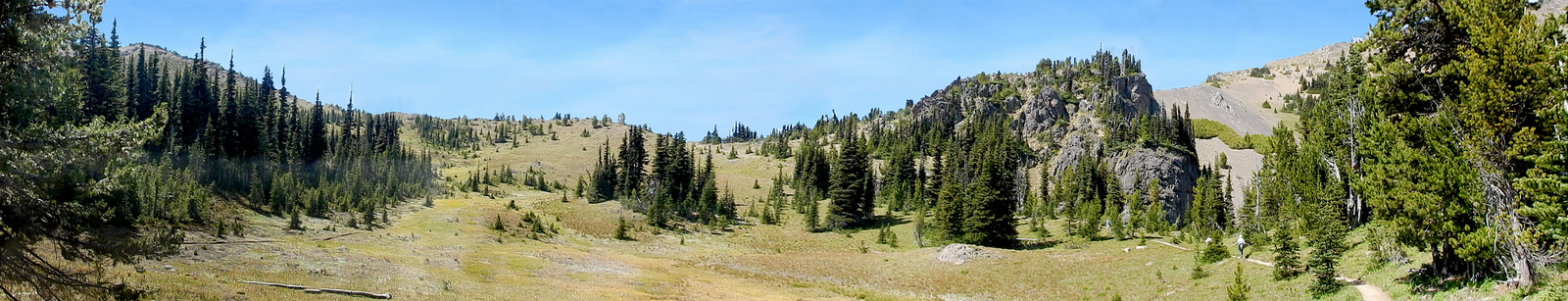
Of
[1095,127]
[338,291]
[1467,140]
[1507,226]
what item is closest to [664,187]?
[338,291]

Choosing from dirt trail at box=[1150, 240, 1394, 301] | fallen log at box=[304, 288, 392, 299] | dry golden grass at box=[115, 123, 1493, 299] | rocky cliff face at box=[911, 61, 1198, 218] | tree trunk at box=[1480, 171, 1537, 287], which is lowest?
dry golden grass at box=[115, 123, 1493, 299]

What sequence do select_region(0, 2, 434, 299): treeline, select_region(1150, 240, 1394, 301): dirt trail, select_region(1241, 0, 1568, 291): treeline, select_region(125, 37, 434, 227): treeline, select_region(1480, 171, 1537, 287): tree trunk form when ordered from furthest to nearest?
1. select_region(125, 37, 434, 227): treeline
2. select_region(1150, 240, 1394, 301): dirt trail
3. select_region(1480, 171, 1537, 287): tree trunk
4. select_region(1241, 0, 1568, 291): treeline
5. select_region(0, 2, 434, 299): treeline

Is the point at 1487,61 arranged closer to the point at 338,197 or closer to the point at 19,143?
the point at 19,143

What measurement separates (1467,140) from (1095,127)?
487ft

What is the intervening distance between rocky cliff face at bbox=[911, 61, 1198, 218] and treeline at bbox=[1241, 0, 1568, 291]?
4053 inches

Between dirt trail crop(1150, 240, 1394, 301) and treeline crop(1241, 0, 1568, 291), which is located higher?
treeline crop(1241, 0, 1568, 291)

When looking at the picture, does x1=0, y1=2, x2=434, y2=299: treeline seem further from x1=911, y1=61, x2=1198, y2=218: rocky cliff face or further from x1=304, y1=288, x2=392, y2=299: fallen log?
x1=911, y1=61, x2=1198, y2=218: rocky cliff face

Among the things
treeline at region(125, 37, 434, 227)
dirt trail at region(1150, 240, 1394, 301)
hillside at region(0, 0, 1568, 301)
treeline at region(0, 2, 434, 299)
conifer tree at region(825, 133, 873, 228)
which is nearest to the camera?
treeline at region(0, 2, 434, 299)

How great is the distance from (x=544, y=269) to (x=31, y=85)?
109 ft

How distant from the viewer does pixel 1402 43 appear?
2312 centimetres

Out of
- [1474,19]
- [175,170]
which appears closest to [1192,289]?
[1474,19]

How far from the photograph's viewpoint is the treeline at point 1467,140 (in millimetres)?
17312

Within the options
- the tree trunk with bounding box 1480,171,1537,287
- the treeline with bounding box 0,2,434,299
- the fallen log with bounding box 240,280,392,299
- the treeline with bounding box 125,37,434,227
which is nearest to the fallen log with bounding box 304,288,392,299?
the fallen log with bounding box 240,280,392,299

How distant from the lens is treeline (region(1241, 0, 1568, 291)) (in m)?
17.3
